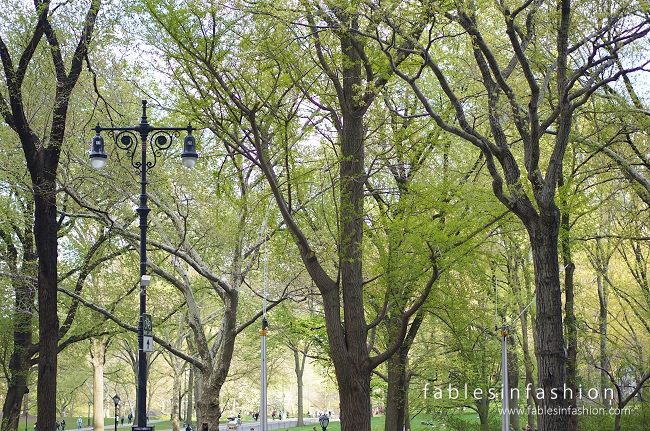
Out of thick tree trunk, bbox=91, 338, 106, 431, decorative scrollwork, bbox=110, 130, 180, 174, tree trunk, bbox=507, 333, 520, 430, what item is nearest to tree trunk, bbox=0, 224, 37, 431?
decorative scrollwork, bbox=110, 130, 180, 174

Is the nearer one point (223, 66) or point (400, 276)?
point (223, 66)

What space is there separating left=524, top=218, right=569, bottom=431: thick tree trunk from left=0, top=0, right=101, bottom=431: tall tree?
1079 centimetres

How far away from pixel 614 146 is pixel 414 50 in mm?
9090

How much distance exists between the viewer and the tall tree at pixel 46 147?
16750mm

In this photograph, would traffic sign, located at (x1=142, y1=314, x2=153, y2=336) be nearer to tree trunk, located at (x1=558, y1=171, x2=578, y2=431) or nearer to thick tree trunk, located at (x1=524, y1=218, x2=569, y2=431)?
thick tree trunk, located at (x1=524, y1=218, x2=569, y2=431)

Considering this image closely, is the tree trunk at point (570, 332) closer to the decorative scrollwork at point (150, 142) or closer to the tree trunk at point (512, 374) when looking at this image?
the tree trunk at point (512, 374)

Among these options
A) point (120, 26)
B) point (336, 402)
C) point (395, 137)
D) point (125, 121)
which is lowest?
point (336, 402)

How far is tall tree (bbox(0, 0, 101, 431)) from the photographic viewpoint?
16.8 meters

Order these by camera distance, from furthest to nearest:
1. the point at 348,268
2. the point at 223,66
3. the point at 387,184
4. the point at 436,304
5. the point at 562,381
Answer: the point at 387,184
the point at 436,304
the point at 348,268
the point at 223,66
the point at 562,381

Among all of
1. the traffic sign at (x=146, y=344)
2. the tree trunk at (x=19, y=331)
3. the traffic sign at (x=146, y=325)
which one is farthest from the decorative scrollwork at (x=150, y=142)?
the tree trunk at (x=19, y=331)

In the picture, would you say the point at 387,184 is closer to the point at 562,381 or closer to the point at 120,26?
the point at 120,26

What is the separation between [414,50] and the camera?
39.9 feet

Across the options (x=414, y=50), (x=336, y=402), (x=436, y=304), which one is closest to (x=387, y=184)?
(x=436, y=304)

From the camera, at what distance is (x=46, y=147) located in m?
17.3
